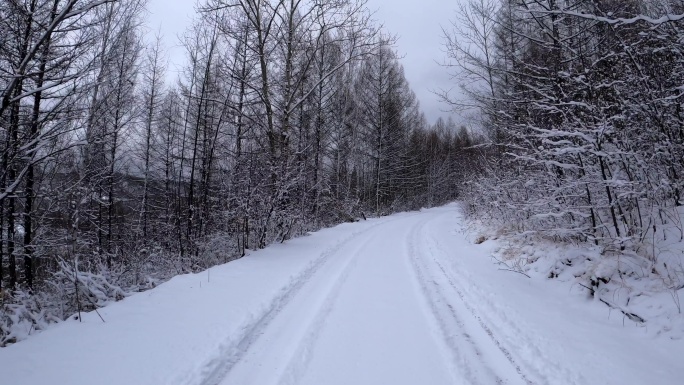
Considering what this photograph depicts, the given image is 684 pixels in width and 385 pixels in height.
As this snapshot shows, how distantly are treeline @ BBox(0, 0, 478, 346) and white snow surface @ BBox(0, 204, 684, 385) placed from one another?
1251mm

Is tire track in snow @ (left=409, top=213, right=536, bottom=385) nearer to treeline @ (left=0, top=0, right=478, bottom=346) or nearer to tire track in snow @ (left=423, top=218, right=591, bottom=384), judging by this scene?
tire track in snow @ (left=423, top=218, right=591, bottom=384)

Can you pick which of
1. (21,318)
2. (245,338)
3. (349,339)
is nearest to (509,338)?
(349,339)

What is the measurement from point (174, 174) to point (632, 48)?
66.3 ft

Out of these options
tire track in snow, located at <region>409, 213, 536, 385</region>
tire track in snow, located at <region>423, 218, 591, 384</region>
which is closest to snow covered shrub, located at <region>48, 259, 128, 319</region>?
tire track in snow, located at <region>409, 213, 536, 385</region>

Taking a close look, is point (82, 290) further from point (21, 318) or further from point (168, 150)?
point (168, 150)

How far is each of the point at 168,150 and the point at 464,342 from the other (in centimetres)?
2089

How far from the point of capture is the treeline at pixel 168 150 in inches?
206

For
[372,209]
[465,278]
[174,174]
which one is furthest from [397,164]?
[465,278]

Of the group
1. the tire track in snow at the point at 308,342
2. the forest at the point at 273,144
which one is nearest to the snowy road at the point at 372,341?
the tire track in snow at the point at 308,342

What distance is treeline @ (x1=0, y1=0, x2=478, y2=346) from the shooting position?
17.2 feet

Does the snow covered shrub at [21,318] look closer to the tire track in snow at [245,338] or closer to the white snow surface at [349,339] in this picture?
the white snow surface at [349,339]

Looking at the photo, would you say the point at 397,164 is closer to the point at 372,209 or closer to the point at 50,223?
the point at 372,209

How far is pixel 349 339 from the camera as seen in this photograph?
360 cm

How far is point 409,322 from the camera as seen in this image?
409 centimetres
